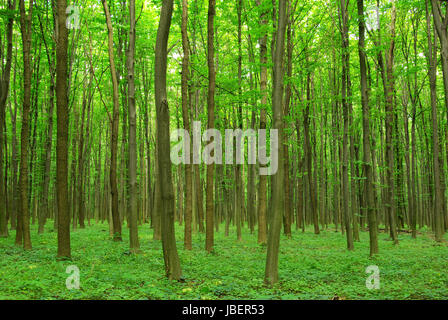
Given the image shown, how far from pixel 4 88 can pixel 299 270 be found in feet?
Result: 41.6

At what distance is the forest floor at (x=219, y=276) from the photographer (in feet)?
18.4

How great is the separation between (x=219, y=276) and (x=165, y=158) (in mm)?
2914

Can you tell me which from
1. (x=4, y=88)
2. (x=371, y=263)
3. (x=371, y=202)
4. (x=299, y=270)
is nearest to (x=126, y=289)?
(x=299, y=270)

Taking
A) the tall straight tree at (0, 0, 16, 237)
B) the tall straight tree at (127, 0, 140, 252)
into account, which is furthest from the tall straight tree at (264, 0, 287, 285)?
the tall straight tree at (0, 0, 16, 237)

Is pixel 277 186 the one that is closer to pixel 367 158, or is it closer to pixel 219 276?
pixel 219 276

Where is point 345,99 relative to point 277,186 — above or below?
above

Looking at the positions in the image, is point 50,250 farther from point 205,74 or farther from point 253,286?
point 205,74

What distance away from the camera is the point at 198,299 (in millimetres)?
5320

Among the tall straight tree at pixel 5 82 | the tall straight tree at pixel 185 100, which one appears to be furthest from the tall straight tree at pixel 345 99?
the tall straight tree at pixel 5 82

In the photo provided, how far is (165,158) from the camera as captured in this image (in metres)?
6.66

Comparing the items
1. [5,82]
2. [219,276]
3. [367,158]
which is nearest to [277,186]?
[219,276]

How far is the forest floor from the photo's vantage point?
18.4ft

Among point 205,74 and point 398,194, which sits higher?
point 205,74

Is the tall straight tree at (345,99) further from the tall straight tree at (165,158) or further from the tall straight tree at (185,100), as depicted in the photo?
the tall straight tree at (165,158)
